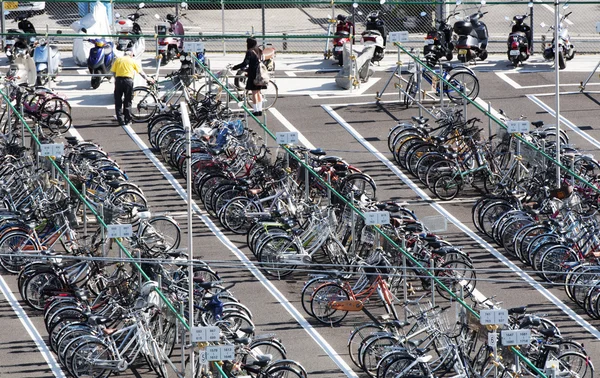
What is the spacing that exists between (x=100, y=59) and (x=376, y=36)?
5.54 meters

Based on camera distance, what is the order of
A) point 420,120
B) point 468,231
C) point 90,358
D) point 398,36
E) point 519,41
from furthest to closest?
point 519,41 → point 398,36 → point 420,120 → point 468,231 → point 90,358

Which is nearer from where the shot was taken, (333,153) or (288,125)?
(333,153)

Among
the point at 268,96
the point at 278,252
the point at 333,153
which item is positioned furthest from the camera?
the point at 268,96

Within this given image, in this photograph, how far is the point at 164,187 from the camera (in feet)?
91.2

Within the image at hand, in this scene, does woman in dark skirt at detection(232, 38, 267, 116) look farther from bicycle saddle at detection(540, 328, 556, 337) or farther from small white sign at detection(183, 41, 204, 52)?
bicycle saddle at detection(540, 328, 556, 337)

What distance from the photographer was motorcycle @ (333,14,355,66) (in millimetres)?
33500

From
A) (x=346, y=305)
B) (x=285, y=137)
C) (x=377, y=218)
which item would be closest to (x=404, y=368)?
(x=346, y=305)

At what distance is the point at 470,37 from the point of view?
1325 inches

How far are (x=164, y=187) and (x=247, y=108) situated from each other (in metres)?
2.63

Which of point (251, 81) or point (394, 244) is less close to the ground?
point (251, 81)

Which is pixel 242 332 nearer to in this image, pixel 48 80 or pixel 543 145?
pixel 543 145

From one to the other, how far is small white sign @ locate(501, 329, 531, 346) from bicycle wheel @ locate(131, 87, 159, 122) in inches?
469

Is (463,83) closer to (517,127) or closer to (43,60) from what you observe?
(517,127)

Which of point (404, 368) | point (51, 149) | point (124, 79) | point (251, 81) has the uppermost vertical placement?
point (124, 79)
